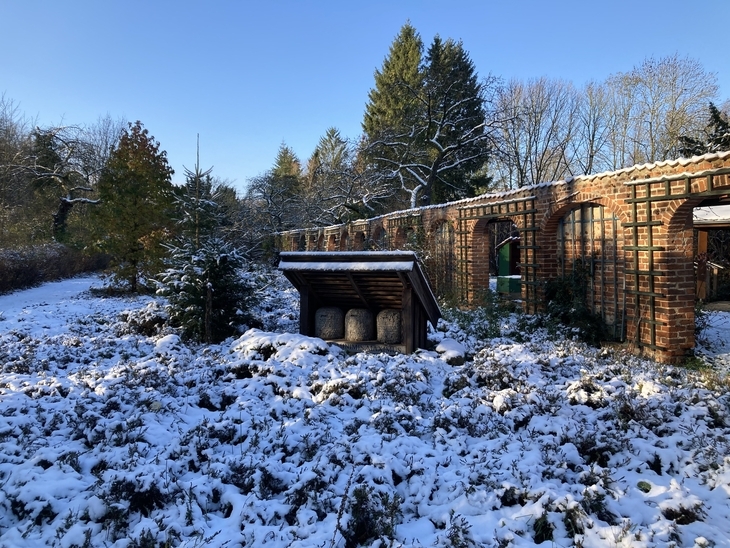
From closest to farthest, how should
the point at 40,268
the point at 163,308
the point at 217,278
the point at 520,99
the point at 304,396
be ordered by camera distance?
1. the point at 304,396
2. the point at 217,278
3. the point at 163,308
4. the point at 40,268
5. the point at 520,99

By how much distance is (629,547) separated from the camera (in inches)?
117

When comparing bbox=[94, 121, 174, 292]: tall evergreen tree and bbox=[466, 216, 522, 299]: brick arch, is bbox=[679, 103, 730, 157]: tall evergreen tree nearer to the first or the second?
bbox=[466, 216, 522, 299]: brick arch

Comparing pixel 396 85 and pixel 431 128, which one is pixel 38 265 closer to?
pixel 431 128

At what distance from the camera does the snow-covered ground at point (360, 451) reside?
320 cm

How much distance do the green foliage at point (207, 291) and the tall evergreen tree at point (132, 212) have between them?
25.8ft

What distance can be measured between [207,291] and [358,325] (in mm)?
3005

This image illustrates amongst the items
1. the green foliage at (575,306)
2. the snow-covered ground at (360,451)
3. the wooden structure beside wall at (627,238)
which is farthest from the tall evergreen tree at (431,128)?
the snow-covered ground at (360,451)

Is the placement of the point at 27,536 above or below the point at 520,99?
below

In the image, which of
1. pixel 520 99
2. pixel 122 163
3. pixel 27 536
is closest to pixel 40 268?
pixel 122 163

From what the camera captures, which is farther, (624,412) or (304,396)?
(304,396)

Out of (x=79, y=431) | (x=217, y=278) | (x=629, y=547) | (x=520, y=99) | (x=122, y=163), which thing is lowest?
(x=629, y=547)

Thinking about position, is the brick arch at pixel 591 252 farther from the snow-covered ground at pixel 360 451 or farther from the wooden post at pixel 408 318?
the wooden post at pixel 408 318

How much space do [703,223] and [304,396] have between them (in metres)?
12.9

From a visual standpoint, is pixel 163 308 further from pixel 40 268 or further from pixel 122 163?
pixel 40 268
